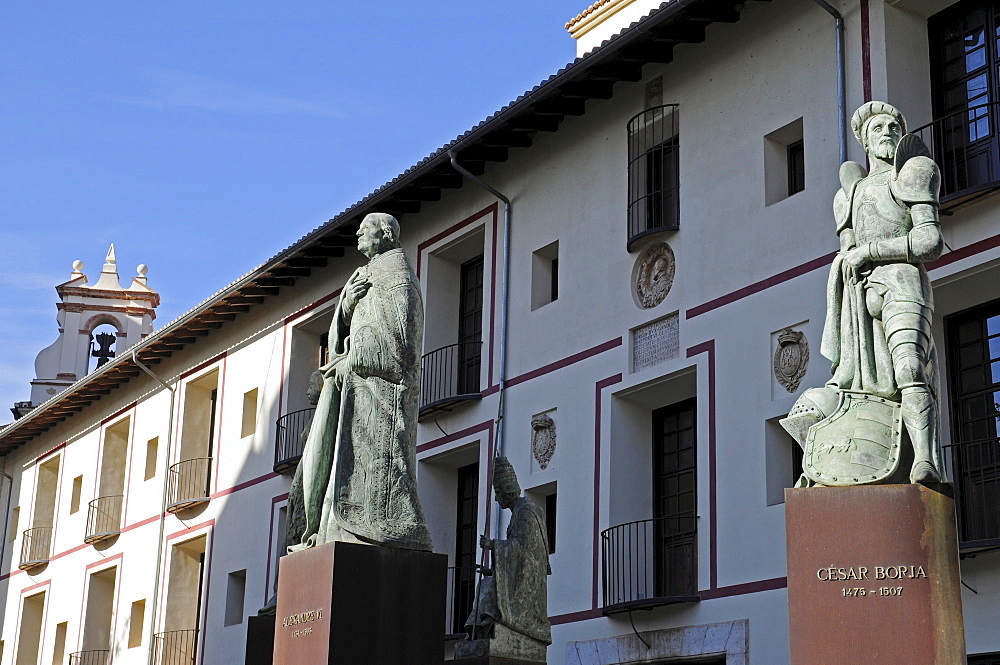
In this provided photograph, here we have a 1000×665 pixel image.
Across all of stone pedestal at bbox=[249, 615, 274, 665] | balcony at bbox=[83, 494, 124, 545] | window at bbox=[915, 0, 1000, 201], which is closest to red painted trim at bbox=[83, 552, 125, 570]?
balcony at bbox=[83, 494, 124, 545]

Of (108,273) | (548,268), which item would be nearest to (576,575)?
(548,268)

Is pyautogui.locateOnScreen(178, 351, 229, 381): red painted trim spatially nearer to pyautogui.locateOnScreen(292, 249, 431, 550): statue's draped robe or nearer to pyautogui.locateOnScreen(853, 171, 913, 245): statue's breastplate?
pyautogui.locateOnScreen(292, 249, 431, 550): statue's draped robe

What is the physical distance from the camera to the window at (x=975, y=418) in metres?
15.4

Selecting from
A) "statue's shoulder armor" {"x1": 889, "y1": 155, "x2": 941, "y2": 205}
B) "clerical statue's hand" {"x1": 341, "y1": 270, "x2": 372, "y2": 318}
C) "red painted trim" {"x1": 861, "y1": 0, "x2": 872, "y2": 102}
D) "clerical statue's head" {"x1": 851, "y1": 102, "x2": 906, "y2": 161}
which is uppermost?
"red painted trim" {"x1": 861, "y1": 0, "x2": 872, "y2": 102}

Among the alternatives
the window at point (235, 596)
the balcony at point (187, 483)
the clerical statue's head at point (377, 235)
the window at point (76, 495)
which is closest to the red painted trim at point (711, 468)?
the clerical statue's head at point (377, 235)

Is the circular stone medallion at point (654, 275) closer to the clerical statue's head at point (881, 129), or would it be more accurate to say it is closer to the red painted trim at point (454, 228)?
the red painted trim at point (454, 228)

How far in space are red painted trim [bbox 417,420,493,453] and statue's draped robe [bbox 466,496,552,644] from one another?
7.38 meters

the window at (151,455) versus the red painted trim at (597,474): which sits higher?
the window at (151,455)

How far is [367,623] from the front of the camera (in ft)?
32.8

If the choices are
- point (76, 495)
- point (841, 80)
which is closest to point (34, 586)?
point (76, 495)

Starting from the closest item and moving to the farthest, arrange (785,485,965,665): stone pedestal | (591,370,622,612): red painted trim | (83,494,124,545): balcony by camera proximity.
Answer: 1. (785,485,965,665): stone pedestal
2. (591,370,622,612): red painted trim
3. (83,494,124,545): balcony

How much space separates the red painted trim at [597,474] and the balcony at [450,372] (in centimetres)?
356

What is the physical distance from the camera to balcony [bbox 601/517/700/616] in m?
18.8

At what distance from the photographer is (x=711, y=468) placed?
707 inches
